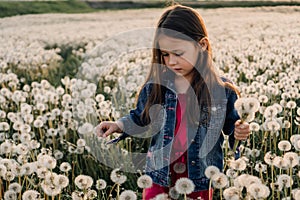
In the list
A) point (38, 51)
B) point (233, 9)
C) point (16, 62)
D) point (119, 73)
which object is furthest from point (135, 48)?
point (233, 9)

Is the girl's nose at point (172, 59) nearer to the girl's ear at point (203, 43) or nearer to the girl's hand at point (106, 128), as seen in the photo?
the girl's ear at point (203, 43)

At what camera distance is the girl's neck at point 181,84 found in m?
3.35

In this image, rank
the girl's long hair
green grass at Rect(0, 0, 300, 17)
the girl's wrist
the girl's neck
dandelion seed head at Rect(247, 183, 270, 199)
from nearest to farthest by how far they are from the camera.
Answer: dandelion seed head at Rect(247, 183, 270, 199), the girl's long hair, the girl's neck, the girl's wrist, green grass at Rect(0, 0, 300, 17)

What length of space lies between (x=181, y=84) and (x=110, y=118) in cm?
204

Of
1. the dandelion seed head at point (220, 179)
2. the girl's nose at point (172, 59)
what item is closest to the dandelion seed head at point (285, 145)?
the dandelion seed head at point (220, 179)

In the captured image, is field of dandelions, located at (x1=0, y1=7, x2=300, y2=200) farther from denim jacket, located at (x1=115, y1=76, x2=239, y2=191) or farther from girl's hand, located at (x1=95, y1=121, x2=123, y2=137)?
girl's hand, located at (x1=95, y1=121, x2=123, y2=137)

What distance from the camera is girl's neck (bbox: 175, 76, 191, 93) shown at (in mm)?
3354

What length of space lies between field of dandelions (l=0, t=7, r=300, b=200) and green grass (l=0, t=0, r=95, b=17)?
17406 mm

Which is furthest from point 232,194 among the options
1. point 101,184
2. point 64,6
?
point 64,6

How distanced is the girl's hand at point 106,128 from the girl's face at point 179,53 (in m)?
0.49

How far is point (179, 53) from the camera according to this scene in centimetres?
312

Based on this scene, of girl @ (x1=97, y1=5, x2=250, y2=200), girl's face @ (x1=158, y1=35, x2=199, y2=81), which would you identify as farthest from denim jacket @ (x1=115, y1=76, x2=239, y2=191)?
girl's face @ (x1=158, y1=35, x2=199, y2=81)

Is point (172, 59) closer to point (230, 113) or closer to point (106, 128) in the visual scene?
point (230, 113)

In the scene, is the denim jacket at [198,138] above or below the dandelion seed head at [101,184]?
above
